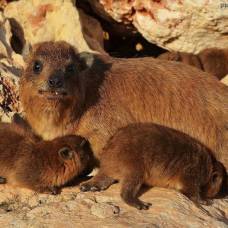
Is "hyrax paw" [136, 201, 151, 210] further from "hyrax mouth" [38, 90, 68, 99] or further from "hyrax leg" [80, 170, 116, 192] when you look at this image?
"hyrax mouth" [38, 90, 68, 99]

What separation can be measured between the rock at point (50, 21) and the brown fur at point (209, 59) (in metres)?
1.10

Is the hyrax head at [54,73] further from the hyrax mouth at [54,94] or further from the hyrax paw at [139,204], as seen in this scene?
the hyrax paw at [139,204]

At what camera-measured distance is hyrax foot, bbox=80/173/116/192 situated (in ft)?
23.0

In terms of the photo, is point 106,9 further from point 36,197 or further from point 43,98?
point 36,197

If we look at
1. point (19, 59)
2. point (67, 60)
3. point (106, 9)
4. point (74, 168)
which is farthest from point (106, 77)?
point (106, 9)

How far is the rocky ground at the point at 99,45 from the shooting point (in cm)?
648

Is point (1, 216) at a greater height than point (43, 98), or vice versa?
point (43, 98)

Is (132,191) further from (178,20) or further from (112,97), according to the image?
(178,20)

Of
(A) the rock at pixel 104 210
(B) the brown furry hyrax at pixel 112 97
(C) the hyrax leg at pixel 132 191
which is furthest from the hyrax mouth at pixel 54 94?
(A) the rock at pixel 104 210

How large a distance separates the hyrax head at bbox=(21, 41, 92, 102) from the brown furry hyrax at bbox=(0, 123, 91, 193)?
45 cm

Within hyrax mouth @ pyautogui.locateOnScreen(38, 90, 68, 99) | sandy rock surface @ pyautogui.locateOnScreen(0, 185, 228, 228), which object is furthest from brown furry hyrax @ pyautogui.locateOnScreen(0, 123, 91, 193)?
hyrax mouth @ pyautogui.locateOnScreen(38, 90, 68, 99)

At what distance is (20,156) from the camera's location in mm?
7027

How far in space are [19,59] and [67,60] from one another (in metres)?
2.14

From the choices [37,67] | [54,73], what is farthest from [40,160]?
[37,67]
